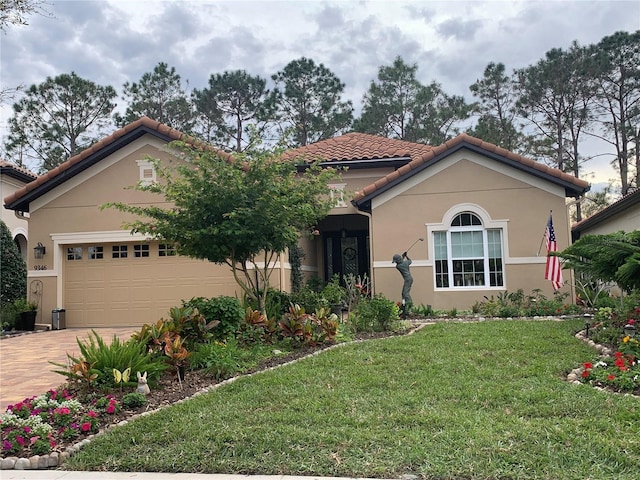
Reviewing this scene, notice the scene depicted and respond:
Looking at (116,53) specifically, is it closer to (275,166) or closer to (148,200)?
(148,200)

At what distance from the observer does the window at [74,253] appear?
1501 cm

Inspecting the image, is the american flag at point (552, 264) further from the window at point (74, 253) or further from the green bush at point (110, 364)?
the window at point (74, 253)

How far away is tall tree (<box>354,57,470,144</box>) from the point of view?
96.7 ft

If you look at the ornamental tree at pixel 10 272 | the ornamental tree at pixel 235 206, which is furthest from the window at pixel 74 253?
the ornamental tree at pixel 235 206

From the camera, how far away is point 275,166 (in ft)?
30.0

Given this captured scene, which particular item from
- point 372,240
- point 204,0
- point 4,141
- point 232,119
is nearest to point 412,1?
point 204,0

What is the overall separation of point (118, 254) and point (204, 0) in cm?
774

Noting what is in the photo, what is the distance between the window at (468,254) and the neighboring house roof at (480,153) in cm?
164

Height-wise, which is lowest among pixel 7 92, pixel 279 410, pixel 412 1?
pixel 279 410

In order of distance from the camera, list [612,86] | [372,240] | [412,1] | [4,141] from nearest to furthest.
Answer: [412,1] → [372,240] → [612,86] → [4,141]

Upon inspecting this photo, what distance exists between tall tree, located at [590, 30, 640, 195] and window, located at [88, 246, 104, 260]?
22.6 meters

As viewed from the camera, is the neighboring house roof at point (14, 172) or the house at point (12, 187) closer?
the neighboring house roof at point (14, 172)

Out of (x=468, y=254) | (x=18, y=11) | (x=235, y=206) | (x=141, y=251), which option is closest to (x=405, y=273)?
(x=468, y=254)

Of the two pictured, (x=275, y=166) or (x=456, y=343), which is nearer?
(x=456, y=343)
